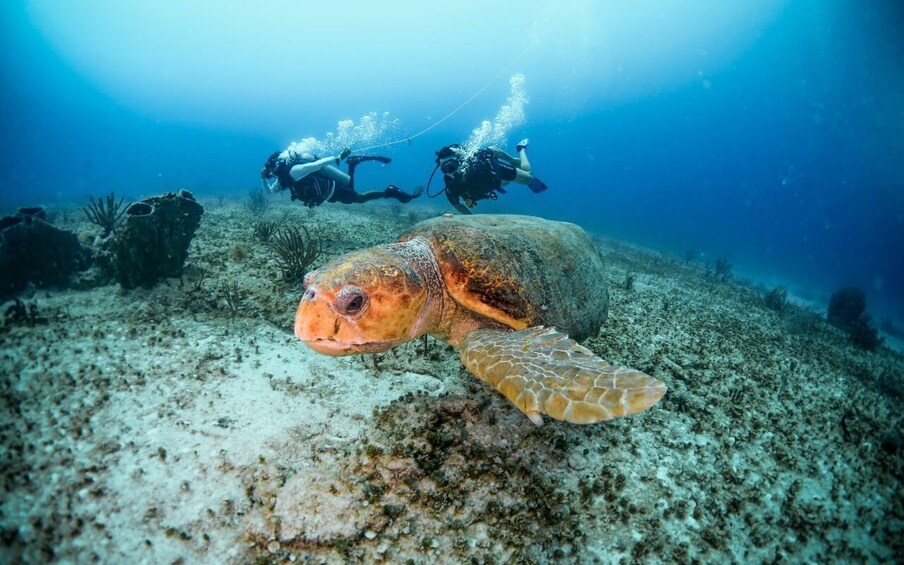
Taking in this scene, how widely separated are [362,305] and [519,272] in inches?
72.3

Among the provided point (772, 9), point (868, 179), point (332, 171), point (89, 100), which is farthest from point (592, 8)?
point (89, 100)

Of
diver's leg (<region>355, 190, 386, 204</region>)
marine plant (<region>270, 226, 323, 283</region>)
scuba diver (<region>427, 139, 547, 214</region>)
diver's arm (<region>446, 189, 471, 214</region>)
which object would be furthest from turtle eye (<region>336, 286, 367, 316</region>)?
diver's leg (<region>355, 190, 386, 204</region>)

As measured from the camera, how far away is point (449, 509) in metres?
2.40

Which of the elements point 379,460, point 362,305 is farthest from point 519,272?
point 379,460

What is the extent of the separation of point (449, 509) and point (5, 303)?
725 cm

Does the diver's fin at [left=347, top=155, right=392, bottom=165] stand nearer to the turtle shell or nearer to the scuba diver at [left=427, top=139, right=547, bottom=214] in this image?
the scuba diver at [left=427, top=139, right=547, bottom=214]

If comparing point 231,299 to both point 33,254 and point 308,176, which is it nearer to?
point 33,254

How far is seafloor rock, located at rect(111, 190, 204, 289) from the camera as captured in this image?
547 centimetres

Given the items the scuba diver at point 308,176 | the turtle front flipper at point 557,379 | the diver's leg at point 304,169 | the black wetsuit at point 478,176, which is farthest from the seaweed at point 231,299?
the black wetsuit at point 478,176

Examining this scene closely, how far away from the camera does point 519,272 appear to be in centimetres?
391

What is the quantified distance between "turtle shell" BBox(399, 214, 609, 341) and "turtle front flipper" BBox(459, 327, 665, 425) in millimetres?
535

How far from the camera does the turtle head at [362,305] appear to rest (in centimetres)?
285

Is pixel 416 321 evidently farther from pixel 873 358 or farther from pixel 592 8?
pixel 592 8

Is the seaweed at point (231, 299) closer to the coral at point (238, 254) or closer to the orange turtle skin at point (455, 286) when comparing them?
the coral at point (238, 254)
